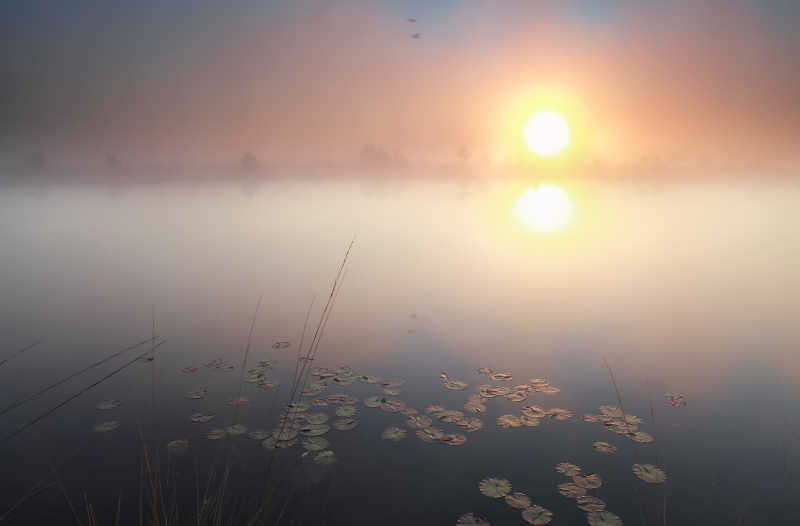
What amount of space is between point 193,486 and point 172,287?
24.7 feet

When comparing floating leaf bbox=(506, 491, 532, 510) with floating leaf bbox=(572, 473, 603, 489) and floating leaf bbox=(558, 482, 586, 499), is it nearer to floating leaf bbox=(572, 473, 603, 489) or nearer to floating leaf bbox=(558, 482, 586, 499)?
floating leaf bbox=(558, 482, 586, 499)

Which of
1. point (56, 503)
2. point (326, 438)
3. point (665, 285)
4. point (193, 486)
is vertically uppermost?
point (665, 285)

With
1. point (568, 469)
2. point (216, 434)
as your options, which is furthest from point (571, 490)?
point (216, 434)

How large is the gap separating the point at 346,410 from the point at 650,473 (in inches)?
112

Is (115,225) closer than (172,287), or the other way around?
(172,287)

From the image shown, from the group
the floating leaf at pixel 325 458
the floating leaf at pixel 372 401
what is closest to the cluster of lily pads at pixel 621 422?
the floating leaf at pixel 372 401

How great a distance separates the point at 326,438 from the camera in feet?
14.0

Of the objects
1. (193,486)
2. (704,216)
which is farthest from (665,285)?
(704,216)

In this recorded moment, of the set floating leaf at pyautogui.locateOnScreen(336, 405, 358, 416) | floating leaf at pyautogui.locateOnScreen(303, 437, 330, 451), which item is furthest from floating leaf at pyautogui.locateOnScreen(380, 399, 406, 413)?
floating leaf at pyautogui.locateOnScreen(303, 437, 330, 451)

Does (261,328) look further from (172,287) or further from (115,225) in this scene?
(115,225)

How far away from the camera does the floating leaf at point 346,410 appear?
4.62 meters

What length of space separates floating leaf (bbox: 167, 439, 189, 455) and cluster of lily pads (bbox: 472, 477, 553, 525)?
2573mm

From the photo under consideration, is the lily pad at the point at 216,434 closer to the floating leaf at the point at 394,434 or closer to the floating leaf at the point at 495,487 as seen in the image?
the floating leaf at the point at 394,434

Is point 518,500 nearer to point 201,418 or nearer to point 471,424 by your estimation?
point 471,424
